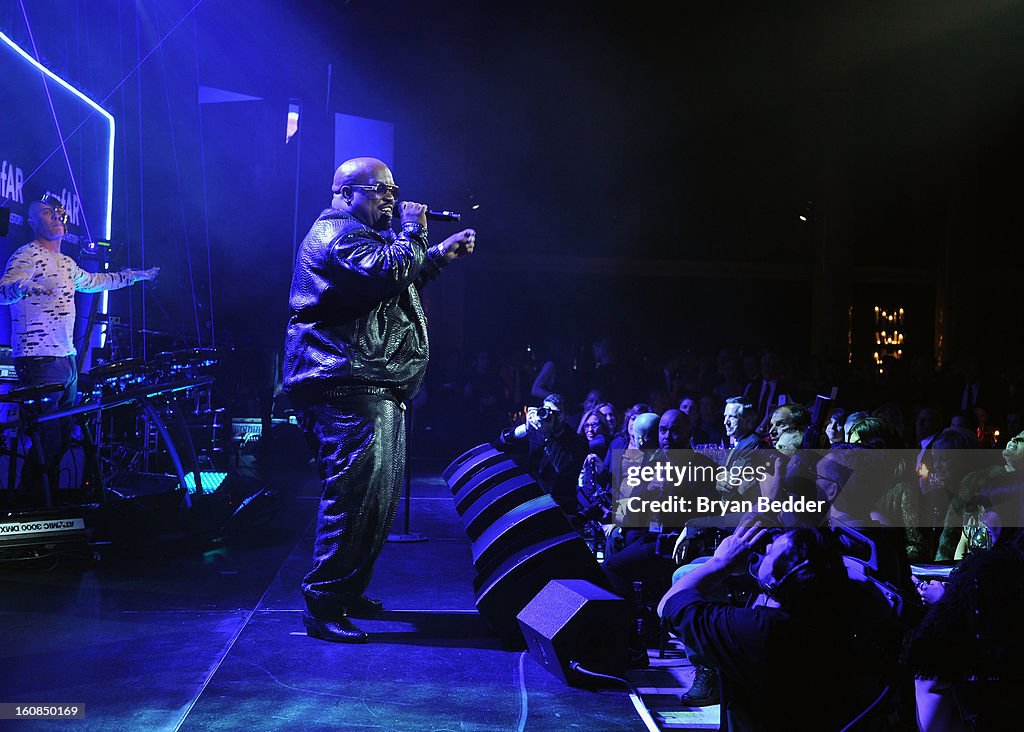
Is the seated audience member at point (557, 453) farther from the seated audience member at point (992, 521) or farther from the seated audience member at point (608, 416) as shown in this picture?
the seated audience member at point (992, 521)

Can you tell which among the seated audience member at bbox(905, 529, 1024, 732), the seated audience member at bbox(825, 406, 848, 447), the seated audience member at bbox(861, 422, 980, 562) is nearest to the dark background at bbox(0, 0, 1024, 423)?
the seated audience member at bbox(825, 406, 848, 447)

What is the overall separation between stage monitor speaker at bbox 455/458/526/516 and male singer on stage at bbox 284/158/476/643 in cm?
221

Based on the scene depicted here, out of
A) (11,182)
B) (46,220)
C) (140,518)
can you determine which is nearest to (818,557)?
(140,518)

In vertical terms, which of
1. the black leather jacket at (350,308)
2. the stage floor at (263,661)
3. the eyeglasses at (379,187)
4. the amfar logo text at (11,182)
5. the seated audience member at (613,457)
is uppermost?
the amfar logo text at (11,182)

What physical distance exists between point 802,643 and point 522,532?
1912mm

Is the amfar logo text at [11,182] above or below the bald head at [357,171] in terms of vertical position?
above

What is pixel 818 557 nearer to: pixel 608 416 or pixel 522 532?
pixel 522 532

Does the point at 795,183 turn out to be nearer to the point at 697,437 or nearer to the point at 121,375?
the point at 697,437

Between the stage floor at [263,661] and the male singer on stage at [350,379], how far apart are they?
208 mm

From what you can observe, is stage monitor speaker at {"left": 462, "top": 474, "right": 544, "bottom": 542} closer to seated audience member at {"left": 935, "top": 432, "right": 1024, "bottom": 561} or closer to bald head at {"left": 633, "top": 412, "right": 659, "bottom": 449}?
bald head at {"left": 633, "top": 412, "right": 659, "bottom": 449}

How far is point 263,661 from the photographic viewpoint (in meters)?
2.98

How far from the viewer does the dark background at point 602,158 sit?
32.0 feet

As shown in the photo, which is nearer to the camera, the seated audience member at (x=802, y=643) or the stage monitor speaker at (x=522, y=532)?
the seated audience member at (x=802, y=643)

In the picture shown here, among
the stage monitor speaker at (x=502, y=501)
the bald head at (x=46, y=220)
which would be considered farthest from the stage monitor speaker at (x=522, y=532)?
the bald head at (x=46, y=220)
